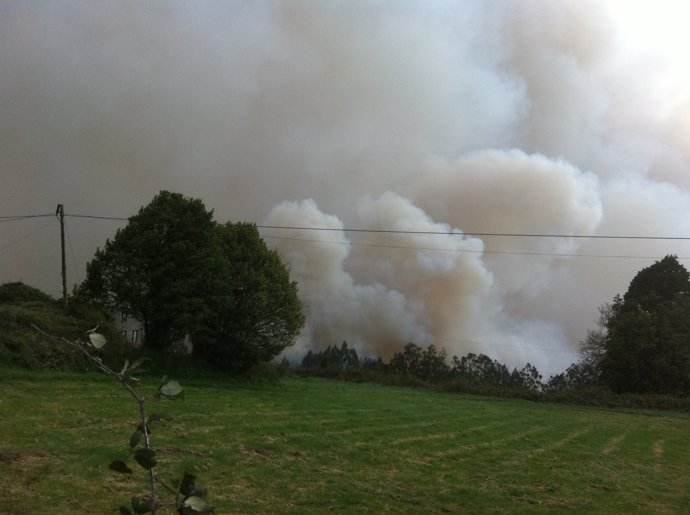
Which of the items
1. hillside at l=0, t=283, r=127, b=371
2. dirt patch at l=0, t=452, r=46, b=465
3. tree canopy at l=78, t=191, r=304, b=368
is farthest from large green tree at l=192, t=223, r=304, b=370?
dirt patch at l=0, t=452, r=46, b=465

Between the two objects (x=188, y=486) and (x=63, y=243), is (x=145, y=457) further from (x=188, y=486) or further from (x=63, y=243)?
(x=63, y=243)

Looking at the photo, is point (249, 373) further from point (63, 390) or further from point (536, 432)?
point (536, 432)

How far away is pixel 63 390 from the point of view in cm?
1986

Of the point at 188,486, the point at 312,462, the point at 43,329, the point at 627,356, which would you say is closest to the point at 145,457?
the point at 188,486

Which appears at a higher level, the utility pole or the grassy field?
the utility pole

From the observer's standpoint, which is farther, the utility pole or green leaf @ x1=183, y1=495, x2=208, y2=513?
the utility pole

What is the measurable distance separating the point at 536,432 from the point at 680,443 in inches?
247

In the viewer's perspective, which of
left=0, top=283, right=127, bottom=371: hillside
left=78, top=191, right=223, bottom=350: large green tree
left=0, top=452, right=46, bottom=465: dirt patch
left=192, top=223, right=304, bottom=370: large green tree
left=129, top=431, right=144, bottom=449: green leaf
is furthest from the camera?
left=192, top=223, right=304, bottom=370: large green tree

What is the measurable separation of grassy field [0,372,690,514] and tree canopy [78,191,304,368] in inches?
339

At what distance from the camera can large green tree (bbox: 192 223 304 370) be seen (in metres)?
32.3

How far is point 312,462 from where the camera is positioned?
458 inches

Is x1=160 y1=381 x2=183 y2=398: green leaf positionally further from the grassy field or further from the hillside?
the hillside

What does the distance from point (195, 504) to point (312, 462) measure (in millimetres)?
9657

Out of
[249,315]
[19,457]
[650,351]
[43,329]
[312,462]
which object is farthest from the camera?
[650,351]
